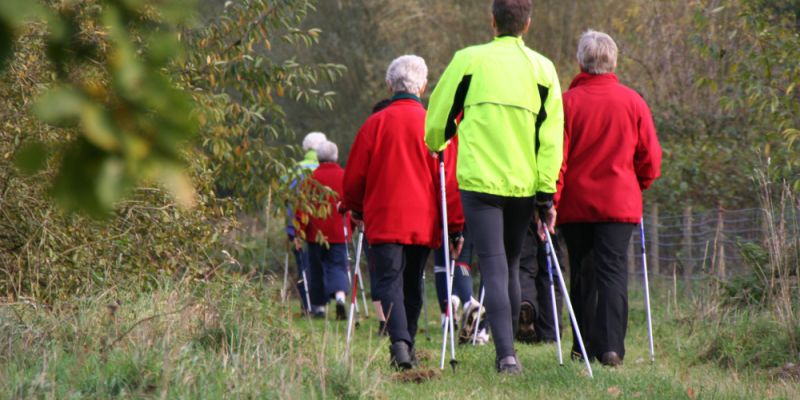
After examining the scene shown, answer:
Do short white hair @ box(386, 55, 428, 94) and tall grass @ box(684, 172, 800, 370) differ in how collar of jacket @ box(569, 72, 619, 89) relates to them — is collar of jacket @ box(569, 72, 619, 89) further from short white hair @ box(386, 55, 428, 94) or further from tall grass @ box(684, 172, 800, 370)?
tall grass @ box(684, 172, 800, 370)

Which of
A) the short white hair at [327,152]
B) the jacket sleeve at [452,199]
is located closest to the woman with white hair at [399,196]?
the jacket sleeve at [452,199]

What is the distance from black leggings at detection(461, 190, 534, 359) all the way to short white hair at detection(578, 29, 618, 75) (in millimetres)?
1219

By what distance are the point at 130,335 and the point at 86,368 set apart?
2.31ft

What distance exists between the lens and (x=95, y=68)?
2.44m

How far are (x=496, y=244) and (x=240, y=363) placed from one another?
1960 mm

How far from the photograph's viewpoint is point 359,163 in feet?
26.5

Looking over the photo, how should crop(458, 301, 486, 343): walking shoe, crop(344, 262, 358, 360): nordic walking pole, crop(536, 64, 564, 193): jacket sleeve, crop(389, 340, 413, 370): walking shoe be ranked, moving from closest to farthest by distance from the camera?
1. crop(344, 262, 358, 360): nordic walking pole
2. crop(536, 64, 564, 193): jacket sleeve
3. crop(389, 340, 413, 370): walking shoe
4. crop(458, 301, 486, 343): walking shoe

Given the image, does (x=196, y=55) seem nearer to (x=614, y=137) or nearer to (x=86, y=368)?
(x=614, y=137)

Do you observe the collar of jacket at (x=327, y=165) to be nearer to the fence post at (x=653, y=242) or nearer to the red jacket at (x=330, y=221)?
the red jacket at (x=330, y=221)

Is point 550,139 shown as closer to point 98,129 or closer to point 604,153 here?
point 604,153

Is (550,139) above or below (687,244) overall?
above

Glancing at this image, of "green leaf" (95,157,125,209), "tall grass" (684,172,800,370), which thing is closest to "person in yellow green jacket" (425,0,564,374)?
"tall grass" (684,172,800,370)

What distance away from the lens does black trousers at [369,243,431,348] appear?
7.81 meters

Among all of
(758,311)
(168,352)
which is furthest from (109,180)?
(758,311)
